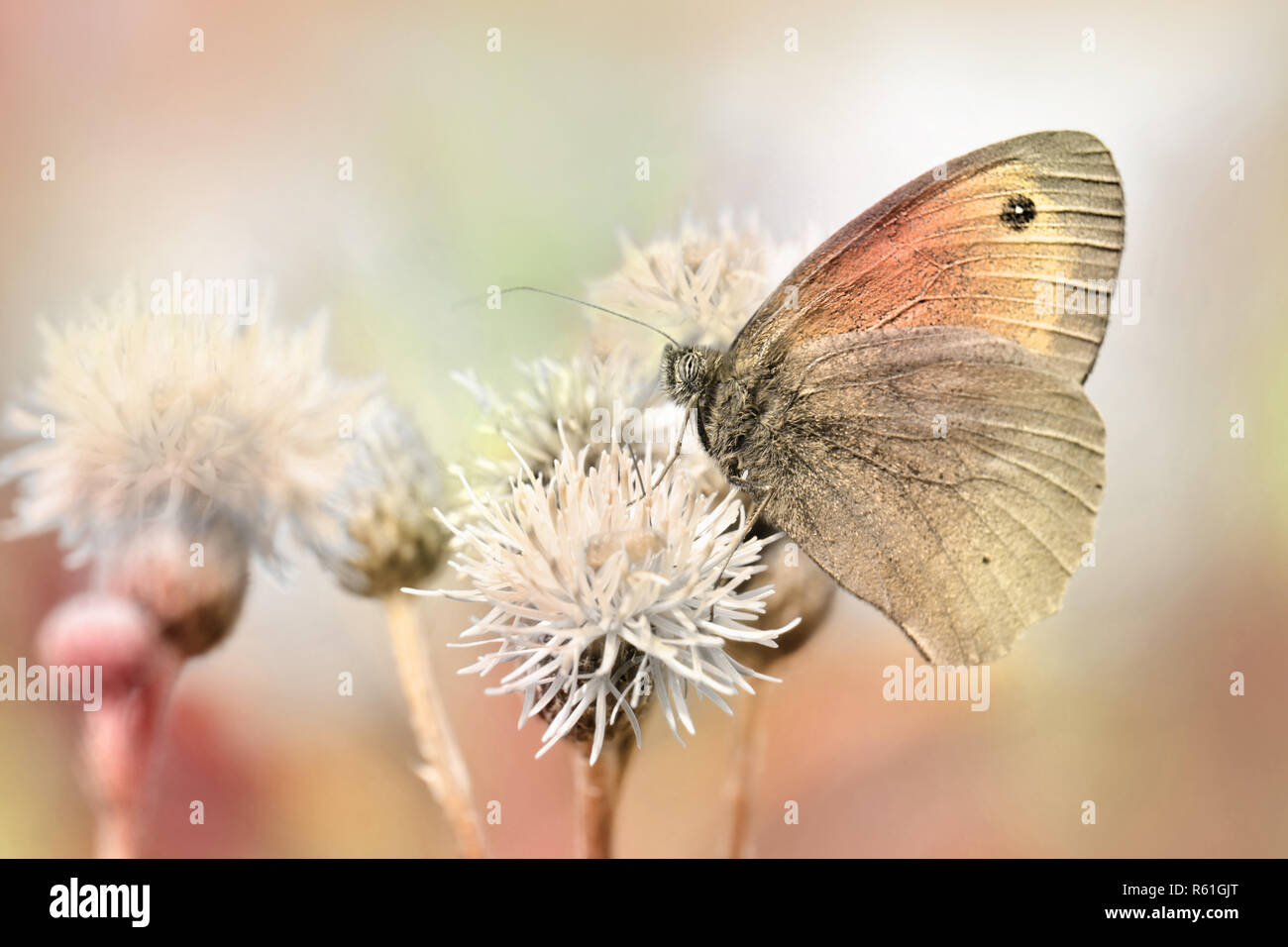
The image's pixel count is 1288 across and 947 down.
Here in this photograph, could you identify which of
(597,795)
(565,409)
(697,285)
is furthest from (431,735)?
(697,285)

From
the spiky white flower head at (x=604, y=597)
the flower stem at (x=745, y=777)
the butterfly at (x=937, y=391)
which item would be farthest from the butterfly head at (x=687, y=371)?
the flower stem at (x=745, y=777)

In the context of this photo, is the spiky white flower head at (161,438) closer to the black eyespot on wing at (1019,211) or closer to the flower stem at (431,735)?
the flower stem at (431,735)

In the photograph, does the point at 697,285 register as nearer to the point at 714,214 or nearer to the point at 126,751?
the point at 714,214

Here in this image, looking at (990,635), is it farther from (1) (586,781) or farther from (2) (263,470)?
(2) (263,470)

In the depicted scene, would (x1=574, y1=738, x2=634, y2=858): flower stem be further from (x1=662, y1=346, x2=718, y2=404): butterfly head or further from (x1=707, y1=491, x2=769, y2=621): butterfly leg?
(x1=662, y1=346, x2=718, y2=404): butterfly head

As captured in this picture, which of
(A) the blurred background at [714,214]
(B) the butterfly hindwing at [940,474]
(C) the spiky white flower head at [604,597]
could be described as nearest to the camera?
(C) the spiky white flower head at [604,597]
